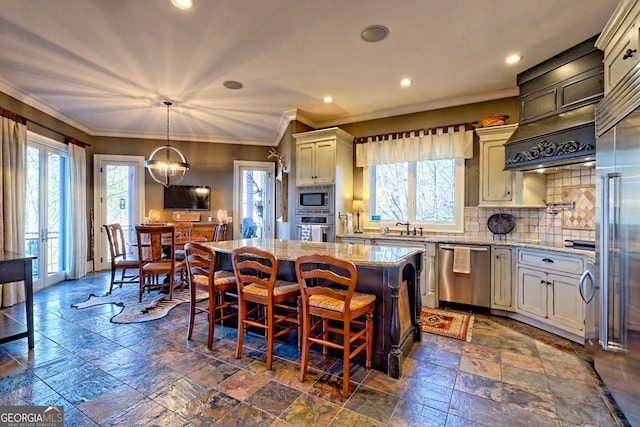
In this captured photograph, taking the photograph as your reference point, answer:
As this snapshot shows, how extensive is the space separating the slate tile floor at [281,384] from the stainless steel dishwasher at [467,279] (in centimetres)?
69

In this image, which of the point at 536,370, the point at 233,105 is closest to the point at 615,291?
the point at 536,370

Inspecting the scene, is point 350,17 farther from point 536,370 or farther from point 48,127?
point 48,127

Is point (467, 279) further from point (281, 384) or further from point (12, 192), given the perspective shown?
point (12, 192)

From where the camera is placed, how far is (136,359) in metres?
2.47

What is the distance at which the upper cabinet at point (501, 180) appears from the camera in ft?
11.7

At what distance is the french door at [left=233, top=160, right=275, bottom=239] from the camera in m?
6.50

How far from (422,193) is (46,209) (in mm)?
5910

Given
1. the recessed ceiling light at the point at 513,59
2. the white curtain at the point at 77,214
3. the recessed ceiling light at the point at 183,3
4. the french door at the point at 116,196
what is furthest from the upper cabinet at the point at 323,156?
the white curtain at the point at 77,214

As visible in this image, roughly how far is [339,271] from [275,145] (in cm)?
476

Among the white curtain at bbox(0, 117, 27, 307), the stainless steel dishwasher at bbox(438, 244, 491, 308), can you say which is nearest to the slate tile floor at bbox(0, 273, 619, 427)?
the stainless steel dishwasher at bbox(438, 244, 491, 308)

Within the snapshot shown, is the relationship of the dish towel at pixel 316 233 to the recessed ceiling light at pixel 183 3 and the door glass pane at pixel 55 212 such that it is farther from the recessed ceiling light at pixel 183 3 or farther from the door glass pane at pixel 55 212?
the door glass pane at pixel 55 212

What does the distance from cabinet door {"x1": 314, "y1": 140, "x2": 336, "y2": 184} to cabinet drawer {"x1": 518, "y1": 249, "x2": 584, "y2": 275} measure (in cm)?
263

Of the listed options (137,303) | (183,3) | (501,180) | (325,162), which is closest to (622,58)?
(501,180)

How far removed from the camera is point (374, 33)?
272 centimetres
